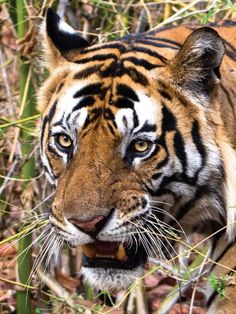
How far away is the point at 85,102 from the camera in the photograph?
10.2 ft

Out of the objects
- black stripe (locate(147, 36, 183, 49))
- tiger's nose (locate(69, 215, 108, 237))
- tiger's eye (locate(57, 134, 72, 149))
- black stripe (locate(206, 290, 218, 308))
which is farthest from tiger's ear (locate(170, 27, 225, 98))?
black stripe (locate(206, 290, 218, 308))

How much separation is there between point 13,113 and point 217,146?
5.54 feet

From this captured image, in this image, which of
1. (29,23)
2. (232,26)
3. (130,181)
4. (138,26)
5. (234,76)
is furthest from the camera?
(138,26)

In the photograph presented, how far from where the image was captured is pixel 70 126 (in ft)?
10.1

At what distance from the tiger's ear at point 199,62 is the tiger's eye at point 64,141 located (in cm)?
43

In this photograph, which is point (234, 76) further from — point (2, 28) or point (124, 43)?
point (2, 28)

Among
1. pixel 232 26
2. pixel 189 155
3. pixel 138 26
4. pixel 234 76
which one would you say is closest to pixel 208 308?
pixel 189 155

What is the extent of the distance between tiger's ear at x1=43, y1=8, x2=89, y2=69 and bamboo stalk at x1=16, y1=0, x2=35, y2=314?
846 mm

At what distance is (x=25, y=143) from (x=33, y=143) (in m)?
0.07

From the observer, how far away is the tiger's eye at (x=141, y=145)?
3035mm

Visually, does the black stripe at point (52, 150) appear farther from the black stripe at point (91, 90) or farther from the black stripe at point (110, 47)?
the black stripe at point (110, 47)

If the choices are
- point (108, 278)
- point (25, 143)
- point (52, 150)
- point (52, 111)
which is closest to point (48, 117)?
point (52, 111)

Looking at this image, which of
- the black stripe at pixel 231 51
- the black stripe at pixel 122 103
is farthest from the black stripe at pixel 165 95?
the black stripe at pixel 231 51

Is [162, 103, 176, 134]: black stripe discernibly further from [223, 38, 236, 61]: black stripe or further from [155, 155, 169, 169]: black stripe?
[223, 38, 236, 61]: black stripe
